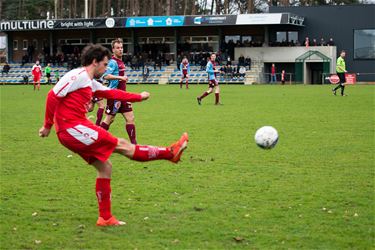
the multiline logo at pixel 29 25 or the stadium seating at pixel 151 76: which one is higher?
the multiline logo at pixel 29 25

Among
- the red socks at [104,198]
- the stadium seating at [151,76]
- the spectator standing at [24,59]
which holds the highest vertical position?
the spectator standing at [24,59]

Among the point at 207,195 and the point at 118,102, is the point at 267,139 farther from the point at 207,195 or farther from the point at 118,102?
the point at 118,102

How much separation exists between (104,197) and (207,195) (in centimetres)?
182

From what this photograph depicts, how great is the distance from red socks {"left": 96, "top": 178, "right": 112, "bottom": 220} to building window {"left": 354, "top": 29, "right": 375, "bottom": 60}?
50.7 m

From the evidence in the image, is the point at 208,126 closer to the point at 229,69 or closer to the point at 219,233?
the point at 219,233

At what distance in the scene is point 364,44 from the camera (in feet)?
182

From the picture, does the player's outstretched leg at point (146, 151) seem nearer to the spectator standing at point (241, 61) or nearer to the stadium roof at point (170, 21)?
the spectator standing at point (241, 61)

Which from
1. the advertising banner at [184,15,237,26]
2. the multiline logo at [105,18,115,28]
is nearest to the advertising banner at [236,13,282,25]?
the advertising banner at [184,15,237,26]

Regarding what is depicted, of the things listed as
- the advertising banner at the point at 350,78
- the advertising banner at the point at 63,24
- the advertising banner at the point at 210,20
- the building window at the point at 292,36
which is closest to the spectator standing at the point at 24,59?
the advertising banner at the point at 63,24

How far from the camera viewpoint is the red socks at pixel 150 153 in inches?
275

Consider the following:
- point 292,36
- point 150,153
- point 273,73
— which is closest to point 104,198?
point 150,153

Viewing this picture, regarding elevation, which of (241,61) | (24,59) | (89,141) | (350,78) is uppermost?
(24,59)

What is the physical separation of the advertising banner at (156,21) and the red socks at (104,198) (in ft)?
167

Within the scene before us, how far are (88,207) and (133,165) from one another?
3.15 metres
